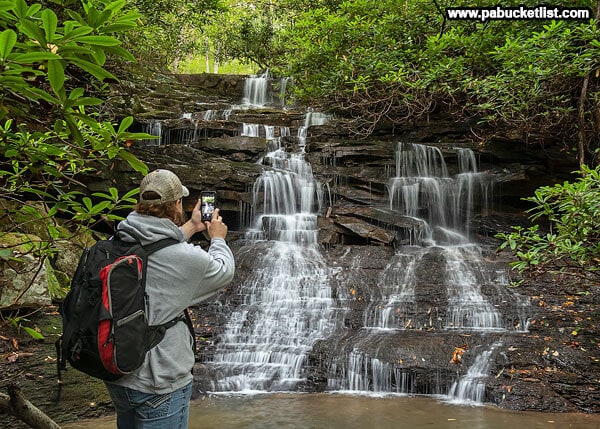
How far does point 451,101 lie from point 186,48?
554 inches

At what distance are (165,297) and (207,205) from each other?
63 centimetres

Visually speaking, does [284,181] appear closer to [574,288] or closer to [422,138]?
[422,138]

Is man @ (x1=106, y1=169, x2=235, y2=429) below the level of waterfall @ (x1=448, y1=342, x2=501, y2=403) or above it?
above

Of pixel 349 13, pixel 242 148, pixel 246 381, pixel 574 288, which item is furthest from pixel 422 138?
pixel 246 381

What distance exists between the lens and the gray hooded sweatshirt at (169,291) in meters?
2.14

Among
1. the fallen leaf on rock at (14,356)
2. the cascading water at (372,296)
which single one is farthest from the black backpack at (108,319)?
the cascading water at (372,296)

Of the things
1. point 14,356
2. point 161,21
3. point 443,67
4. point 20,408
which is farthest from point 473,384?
point 161,21

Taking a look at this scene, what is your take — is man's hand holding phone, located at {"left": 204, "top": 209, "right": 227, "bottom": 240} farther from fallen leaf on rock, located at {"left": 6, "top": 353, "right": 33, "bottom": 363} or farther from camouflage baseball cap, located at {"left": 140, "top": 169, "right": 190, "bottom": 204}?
fallen leaf on rock, located at {"left": 6, "top": 353, "right": 33, "bottom": 363}

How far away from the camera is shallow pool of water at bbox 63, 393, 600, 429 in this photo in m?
5.23

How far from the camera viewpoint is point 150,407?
2156 millimetres

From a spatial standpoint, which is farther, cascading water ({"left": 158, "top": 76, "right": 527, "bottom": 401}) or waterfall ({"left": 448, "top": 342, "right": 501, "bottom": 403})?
cascading water ({"left": 158, "top": 76, "right": 527, "bottom": 401})

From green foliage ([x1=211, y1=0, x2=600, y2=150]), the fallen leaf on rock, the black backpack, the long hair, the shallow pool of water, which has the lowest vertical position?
the shallow pool of water

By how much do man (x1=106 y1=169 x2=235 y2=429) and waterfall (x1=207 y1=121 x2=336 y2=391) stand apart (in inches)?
178

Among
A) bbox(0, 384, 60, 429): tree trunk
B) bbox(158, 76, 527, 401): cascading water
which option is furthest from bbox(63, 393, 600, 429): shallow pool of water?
bbox(0, 384, 60, 429): tree trunk
